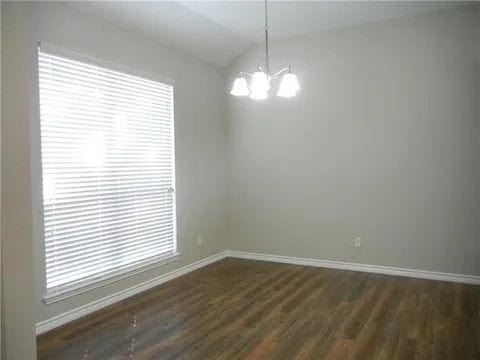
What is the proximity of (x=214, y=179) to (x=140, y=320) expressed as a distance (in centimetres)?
238

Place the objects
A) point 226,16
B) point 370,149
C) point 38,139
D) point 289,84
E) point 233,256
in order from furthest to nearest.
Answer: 1. point 233,256
2. point 370,149
3. point 226,16
4. point 38,139
5. point 289,84

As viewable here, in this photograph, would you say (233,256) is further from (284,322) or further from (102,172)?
(102,172)

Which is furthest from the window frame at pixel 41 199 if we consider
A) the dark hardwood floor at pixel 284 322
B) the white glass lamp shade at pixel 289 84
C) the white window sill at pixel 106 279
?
the white glass lamp shade at pixel 289 84

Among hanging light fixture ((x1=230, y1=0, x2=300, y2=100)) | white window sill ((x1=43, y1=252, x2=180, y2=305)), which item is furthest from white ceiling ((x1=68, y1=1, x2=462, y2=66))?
white window sill ((x1=43, y1=252, x2=180, y2=305))

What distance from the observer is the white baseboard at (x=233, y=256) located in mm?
3252

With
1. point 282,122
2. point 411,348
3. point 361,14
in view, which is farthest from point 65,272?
point 361,14

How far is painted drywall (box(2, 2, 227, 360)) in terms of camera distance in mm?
2082

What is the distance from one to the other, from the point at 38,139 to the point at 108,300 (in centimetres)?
165

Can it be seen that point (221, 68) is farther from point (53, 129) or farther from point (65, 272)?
point (65, 272)

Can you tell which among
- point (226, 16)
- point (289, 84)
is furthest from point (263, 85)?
point (226, 16)

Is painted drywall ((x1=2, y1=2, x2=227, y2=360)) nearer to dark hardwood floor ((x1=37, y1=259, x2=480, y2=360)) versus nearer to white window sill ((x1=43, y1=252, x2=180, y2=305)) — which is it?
white window sill ((x1=43, y1=252, x2=180, y2=305))

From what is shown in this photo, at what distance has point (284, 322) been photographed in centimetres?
320

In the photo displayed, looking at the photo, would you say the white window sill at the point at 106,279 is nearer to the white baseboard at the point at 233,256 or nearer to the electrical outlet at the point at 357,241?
the white baseboard at the point at 233,256

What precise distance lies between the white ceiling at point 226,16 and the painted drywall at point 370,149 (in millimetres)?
219
